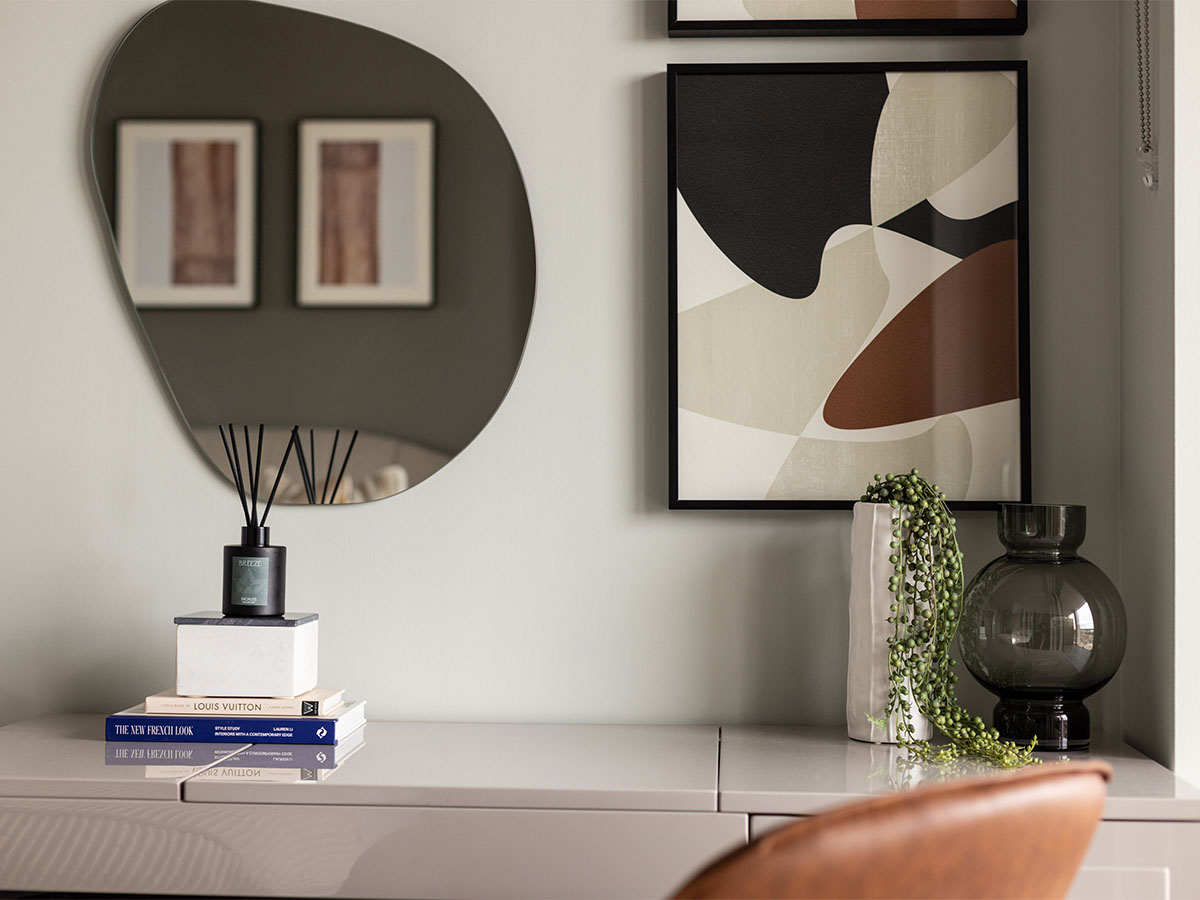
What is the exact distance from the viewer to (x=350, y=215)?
1587 mm

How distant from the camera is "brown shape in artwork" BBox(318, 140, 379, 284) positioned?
159 centimetres

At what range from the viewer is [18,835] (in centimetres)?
116

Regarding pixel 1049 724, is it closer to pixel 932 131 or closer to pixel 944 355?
pixel 944 355

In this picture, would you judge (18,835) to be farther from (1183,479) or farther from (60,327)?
(1183,479)

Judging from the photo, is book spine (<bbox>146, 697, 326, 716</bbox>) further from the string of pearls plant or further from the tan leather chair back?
the tan leather chair back

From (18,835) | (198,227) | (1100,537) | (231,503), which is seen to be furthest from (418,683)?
(1100,537)

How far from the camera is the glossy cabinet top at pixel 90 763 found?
116 centimetres

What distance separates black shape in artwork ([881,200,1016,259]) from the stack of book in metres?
1.03

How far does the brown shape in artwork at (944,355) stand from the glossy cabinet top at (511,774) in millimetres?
526

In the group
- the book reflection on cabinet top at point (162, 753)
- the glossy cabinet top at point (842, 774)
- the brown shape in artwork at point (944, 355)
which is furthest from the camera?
the brown shape in artwork at point (944, 355)

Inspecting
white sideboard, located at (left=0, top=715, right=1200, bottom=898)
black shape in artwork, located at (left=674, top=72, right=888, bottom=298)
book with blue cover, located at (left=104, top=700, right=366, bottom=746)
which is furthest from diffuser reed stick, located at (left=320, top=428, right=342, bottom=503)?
black shape in artwork, located at (left=674, top=72, right=888, bottom=298)

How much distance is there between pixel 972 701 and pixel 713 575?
411 mm

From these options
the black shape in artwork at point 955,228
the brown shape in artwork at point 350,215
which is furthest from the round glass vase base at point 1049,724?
the brown shape in artwork at point 350,215

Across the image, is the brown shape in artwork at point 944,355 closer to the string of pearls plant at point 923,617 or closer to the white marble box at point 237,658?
the string of pearls plant at point 923,617
